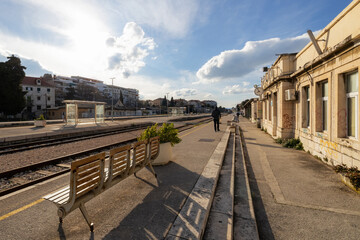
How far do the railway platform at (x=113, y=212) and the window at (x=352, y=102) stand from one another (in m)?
4.78

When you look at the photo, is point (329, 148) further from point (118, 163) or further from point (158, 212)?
point (118, 163)

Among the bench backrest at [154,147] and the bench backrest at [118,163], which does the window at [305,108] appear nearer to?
the bench backrest at [154,147]

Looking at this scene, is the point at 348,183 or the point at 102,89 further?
the point at 102,89

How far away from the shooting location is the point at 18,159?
707cm

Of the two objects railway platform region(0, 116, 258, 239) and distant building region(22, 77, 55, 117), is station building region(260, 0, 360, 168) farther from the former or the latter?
distant building region(22, 77, 55, 117)

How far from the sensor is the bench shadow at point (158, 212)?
7.81 feet

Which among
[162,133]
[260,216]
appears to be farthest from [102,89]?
[260,216]

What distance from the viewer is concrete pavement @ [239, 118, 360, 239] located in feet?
8.77

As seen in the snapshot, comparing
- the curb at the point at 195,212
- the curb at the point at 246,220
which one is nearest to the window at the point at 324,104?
the curb at the point at 246,220

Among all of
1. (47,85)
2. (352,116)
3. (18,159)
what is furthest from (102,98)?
(352,116)

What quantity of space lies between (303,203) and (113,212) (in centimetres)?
351

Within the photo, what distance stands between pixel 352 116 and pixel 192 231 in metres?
5.88

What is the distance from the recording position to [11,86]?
3322 centimetres

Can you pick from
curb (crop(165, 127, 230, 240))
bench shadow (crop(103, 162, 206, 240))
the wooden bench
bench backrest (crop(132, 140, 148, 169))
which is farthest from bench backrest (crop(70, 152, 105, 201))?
curb (crop(165, 127, 230, 240))
